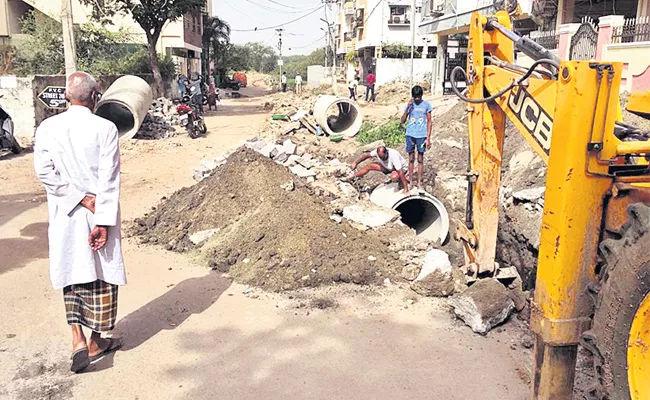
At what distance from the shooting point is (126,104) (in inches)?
574

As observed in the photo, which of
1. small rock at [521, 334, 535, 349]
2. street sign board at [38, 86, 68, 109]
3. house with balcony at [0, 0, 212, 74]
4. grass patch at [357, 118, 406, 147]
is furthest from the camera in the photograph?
house with balcony at [0, 0, 212, 74]

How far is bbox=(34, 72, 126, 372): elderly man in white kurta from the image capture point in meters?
3.83

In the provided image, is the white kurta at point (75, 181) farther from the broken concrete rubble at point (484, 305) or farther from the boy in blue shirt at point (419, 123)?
the boy in blue shirt at point (419, 123)

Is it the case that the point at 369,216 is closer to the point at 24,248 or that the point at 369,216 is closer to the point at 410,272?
the point at 410,272

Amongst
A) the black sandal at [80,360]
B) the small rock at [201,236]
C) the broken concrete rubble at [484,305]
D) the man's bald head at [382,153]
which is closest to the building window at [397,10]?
the man's bald head at [382,153]


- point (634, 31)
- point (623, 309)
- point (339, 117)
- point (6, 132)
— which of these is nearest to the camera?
point (623, 309)

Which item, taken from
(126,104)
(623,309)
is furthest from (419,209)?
(126,104)

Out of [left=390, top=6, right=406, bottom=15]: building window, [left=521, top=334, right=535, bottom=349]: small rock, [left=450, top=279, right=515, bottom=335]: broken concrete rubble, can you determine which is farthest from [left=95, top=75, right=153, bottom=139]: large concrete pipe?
[left=390, top=6, right=406, bottom=15]: building window

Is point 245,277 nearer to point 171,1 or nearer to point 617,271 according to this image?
point 617,271

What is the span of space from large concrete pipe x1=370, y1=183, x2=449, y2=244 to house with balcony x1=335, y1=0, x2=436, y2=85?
25.7 meters

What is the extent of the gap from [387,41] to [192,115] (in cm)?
2616

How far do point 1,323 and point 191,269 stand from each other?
1827 millimetres

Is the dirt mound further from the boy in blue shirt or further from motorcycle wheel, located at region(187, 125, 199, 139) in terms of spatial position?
motorcycle wheel, located at region(187, 125, 199, 139)

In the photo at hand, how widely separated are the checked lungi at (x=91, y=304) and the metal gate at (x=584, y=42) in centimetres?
1152
